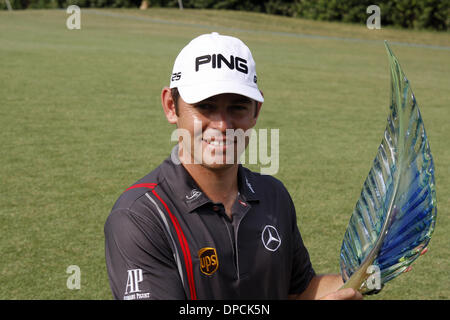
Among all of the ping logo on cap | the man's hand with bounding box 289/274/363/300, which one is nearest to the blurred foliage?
the man's hand with bounding box 289/274/363/300

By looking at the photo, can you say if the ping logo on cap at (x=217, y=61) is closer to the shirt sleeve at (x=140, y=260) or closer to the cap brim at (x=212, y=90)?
the cap brim at (x=212, y=90)

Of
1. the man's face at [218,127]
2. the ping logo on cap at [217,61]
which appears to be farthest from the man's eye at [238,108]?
the ping logo on cap at [217,61]

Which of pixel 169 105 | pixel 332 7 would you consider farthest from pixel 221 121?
pixel 332 7

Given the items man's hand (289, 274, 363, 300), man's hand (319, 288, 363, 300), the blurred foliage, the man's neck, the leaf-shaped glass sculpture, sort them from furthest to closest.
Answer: the blurred foliage, man's hand (289, 274, 363, 300), the man's neck, man's hand (319, 288, 363, 300), the leaf-shaped glass sculpture

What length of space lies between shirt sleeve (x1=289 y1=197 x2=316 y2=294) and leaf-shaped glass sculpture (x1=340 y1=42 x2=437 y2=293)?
585mm

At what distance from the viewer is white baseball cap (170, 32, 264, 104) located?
7.04ft

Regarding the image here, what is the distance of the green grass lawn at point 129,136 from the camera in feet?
17.4

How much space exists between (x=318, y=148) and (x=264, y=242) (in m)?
6.81

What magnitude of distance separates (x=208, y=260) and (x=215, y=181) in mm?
325

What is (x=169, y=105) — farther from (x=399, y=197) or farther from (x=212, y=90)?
(x=399, y=197)

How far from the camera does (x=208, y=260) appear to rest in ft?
7.08

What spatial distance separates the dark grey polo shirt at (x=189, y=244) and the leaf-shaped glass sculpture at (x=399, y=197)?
0.41 metres

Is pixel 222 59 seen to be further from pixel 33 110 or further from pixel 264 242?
pixel 33 110

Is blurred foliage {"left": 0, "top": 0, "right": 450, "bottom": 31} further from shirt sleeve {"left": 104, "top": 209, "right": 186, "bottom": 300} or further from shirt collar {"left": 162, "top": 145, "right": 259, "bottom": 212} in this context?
shirt sleeve {"left": 104, "top": 209, "right": 186, "bottom": 300}
